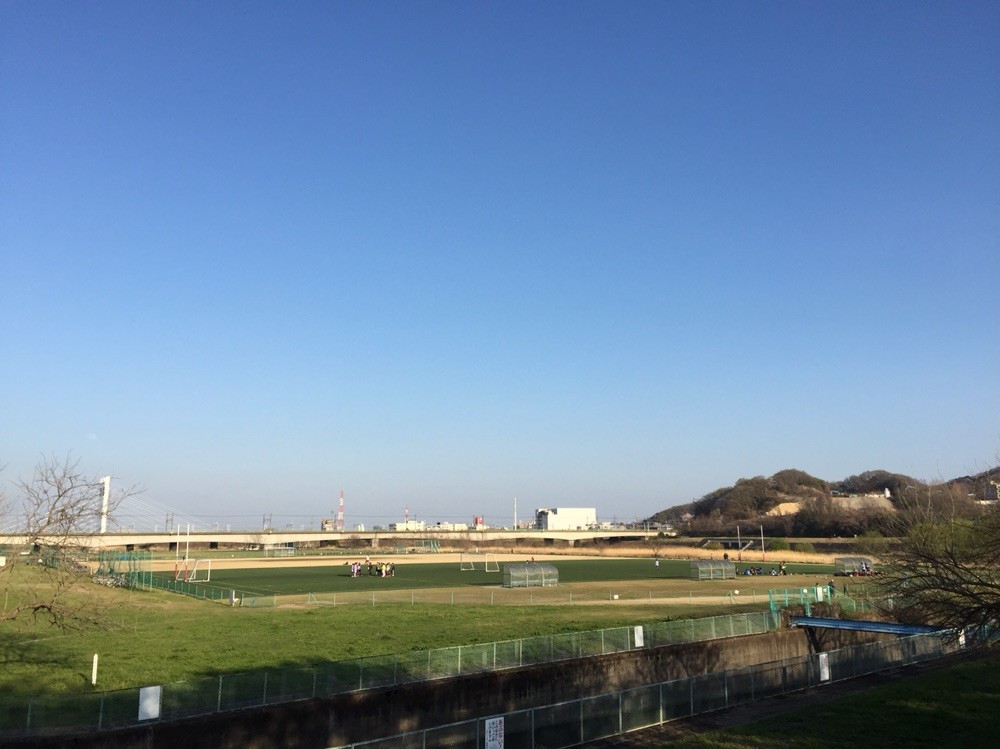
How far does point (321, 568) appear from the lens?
342 feet

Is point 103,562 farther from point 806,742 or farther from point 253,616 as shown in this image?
point 806,742

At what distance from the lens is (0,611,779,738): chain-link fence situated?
22.2m

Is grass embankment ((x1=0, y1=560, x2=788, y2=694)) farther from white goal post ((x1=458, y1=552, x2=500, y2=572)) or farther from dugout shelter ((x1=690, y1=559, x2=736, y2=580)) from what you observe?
white goal post ((x1=458, y1=552, x2=500, y2=572))

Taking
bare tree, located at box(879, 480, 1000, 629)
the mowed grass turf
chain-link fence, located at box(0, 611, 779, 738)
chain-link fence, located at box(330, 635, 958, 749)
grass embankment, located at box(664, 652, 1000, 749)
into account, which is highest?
bare tree, located at box(879, 480, 1000, 629)

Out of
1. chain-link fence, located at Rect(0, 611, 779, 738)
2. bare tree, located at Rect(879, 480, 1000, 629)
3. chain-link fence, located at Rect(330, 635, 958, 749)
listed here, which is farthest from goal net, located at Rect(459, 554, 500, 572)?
bare tree, located at Rect(879, 480, 1000, 629)

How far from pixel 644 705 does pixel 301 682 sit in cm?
1299

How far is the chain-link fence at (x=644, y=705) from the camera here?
24859 millimetres

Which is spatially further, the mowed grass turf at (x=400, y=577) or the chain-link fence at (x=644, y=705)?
the mowed grass turf at (x=400, y=577)

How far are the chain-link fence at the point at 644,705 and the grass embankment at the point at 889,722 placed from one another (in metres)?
2.57

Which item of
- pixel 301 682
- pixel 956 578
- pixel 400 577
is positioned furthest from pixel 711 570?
pixel 301 682

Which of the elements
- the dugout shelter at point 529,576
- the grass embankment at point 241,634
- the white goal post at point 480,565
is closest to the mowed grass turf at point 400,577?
the white goal post at point 480,565

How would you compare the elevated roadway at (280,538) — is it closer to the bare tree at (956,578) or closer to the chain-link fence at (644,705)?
the chain-link fence at (644,705)

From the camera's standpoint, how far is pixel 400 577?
278 ft

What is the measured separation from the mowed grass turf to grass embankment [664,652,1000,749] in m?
37.4
